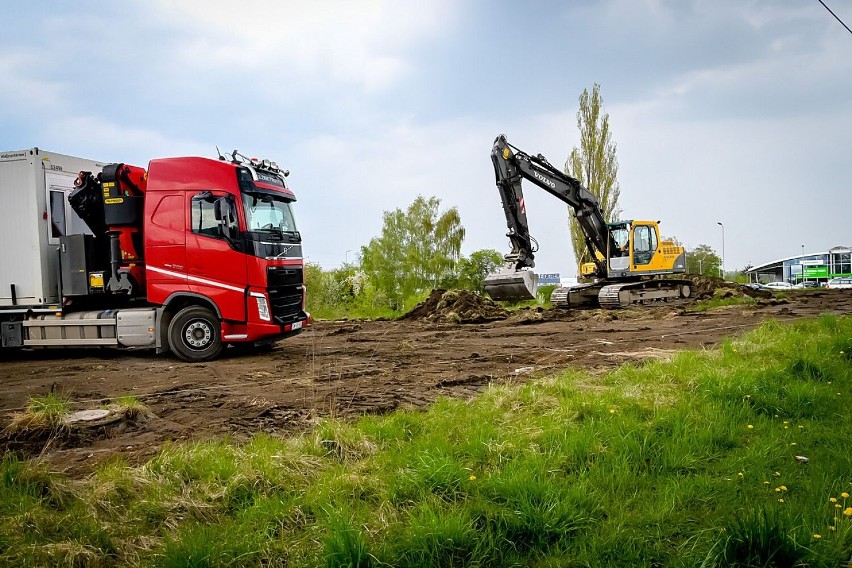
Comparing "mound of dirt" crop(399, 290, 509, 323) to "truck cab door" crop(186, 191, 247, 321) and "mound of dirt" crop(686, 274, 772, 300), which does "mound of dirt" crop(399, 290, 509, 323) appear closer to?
"truck cab door" crop(186, 191, 247, 321)

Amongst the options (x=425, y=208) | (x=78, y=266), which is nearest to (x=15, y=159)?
(x=78, y=266)

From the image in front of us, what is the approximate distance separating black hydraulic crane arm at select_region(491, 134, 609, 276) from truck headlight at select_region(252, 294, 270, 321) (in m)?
8.82

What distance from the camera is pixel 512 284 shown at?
56.1 feet

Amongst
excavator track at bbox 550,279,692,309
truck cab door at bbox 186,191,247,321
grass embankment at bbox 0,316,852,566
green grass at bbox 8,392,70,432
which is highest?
truck cab door at bbox 186,191,247,321

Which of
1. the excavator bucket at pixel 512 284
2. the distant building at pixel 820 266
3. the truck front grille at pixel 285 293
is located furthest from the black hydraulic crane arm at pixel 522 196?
the distant building at pixel 820 266

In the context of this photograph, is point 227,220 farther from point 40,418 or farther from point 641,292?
point 641,292

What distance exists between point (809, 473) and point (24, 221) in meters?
12.7

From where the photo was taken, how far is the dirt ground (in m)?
5.60

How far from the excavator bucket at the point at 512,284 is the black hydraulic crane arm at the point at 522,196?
630 mm

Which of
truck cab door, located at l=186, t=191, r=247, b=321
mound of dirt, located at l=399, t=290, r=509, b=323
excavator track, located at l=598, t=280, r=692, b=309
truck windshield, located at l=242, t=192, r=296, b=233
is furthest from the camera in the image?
excavator track, located at l=598, t=280, r=692, b=309

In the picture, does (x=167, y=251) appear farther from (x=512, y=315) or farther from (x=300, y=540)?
(x=512, y=315)

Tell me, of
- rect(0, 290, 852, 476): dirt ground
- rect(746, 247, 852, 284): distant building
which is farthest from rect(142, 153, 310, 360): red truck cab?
rect(746, 247, 852, 284): distant building

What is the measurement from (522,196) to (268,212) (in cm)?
945

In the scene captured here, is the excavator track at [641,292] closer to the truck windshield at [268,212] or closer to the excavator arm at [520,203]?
the excavator arm at [520,203]
